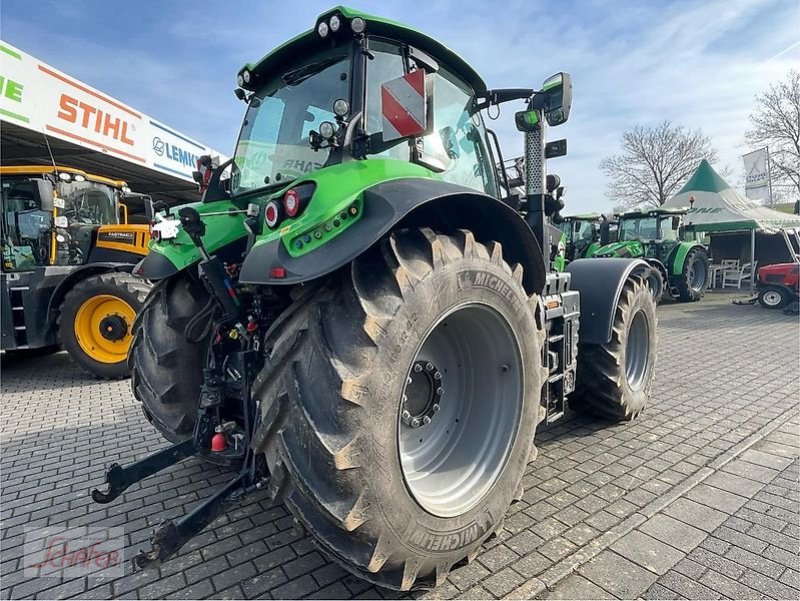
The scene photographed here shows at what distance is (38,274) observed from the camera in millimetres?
6590

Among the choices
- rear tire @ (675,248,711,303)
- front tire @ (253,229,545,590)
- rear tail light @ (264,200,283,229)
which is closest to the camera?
front tire @ (253,229,545,590)

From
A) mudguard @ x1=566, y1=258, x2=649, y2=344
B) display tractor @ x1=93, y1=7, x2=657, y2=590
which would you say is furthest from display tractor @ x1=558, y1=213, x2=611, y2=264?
display tractor @ x1=93, y1=7, x2=657, y2=590

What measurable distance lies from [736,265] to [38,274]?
64.9 ft

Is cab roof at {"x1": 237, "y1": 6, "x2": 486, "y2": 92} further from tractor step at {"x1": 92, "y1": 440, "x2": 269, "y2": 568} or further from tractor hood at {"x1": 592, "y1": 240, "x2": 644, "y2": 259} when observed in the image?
tractor hood at {"x1": 592, "y1": 240, "x2": 644, "y2": 259}

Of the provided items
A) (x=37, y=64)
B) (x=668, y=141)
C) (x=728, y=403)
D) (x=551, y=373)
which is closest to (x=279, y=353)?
(x=551, y=373)

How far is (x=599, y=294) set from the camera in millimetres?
3992

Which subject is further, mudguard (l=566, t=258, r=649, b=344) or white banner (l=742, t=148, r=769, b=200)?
white banner (l=742, t=148, r=769, b=200)

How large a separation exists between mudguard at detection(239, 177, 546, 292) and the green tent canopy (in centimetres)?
1604

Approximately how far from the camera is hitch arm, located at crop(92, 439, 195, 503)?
2531mm

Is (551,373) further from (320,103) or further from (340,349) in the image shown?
(320,103)

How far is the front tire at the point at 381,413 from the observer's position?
5.78 ft

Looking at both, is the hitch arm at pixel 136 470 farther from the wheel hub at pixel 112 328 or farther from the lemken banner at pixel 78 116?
the lemken banner at pixel 78 116

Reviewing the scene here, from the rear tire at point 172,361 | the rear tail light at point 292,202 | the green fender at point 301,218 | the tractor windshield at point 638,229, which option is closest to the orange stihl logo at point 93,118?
the green fender at point 301,218

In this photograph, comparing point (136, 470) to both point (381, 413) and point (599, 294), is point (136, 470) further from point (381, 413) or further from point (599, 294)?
point (599, 294)
